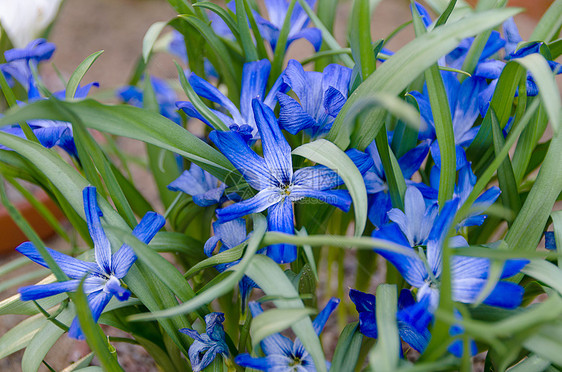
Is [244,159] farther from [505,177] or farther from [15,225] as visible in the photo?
[15,225]

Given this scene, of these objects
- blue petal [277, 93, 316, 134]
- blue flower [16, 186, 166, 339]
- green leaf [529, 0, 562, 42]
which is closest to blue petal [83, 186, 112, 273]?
blue flower [16, 186, 166, 339]

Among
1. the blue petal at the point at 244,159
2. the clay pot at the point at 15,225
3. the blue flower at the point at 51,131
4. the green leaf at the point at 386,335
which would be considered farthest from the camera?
the clay pot at the point at 15,225

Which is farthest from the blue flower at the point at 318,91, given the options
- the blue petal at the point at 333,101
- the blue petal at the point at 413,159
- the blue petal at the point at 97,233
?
the blue petal at the point at 97,233

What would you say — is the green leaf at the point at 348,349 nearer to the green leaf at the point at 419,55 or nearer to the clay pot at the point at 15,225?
the green leaf at the point at 419,55

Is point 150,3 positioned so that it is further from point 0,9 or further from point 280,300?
point 280,300

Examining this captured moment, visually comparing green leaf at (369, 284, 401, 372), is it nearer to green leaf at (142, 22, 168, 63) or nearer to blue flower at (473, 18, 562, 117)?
blue flower at (473, 18, 562, 117)

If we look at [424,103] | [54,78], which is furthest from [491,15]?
[54,78]
